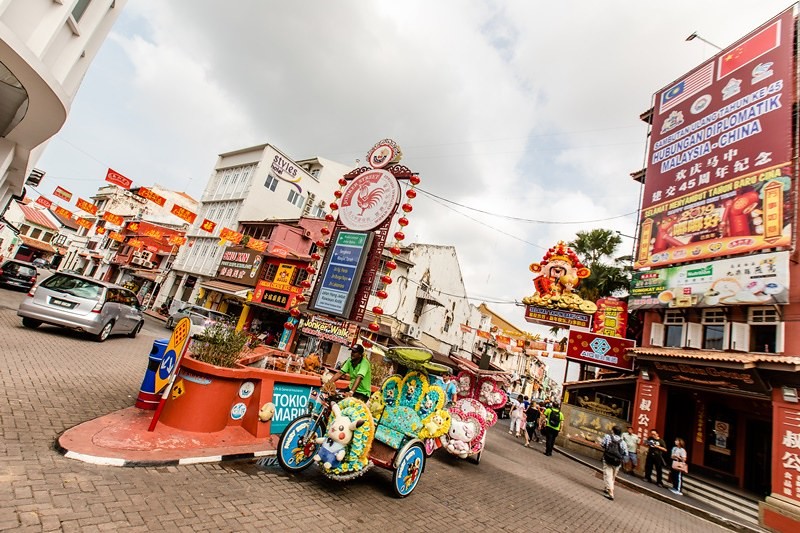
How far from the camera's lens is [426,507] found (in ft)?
16.2

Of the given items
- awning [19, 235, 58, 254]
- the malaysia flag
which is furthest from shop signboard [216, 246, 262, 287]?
awning [19, 235, 58, 254]

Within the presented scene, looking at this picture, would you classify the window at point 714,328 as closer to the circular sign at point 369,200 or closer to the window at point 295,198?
the circular sign at point 369,200

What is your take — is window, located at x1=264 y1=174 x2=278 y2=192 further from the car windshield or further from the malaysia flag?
the malaysia flag

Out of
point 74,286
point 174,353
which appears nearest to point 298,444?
point 174,353

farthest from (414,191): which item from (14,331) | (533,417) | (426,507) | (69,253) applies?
(69,253)

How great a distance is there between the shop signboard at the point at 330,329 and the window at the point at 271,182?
85.9ft

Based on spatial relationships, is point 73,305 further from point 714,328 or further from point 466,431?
point 714,328

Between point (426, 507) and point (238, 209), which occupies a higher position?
point (238, 209)

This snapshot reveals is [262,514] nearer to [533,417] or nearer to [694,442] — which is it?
[533,417]

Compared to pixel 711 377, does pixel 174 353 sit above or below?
below

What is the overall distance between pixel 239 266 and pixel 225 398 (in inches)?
1042

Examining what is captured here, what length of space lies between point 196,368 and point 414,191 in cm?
738

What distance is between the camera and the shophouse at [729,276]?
10727mm

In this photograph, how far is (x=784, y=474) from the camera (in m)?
9.44
